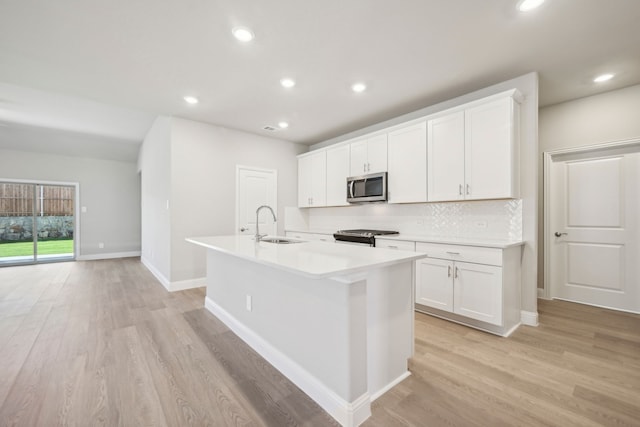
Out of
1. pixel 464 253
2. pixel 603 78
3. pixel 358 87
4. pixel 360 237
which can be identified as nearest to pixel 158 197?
pixel 360 237

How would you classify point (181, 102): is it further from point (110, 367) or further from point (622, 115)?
point (622, 115)

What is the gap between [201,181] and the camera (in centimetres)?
426

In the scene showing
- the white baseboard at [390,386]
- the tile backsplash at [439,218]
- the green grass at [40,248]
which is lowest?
the white baseboard at [390,386]

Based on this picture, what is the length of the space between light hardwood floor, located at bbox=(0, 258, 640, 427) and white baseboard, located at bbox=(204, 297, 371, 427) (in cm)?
5

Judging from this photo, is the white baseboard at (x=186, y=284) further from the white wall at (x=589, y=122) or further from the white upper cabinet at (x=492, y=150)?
the white wall at (x=589, y=122)

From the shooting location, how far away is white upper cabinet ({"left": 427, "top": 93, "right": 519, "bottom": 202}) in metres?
2.68

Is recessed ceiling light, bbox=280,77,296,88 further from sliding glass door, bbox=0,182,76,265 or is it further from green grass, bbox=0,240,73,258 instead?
green grass, bbox=0,240,73,258

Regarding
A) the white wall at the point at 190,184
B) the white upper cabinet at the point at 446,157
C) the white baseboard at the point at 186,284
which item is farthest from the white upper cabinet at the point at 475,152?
the white baseboard at the point at 186,284

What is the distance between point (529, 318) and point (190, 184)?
461 cm

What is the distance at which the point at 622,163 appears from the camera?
3129 mm

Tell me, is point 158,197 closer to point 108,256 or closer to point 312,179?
point 312,179

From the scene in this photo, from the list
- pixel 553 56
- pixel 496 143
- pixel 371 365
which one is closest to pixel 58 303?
pixel 371 365

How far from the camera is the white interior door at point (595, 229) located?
3.09 metres

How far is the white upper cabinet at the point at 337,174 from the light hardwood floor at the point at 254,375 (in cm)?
236
